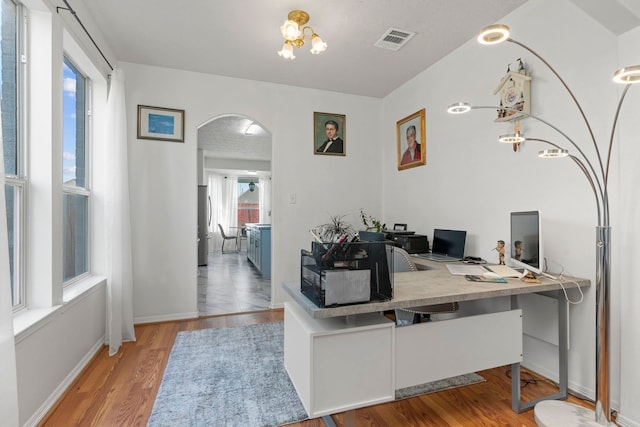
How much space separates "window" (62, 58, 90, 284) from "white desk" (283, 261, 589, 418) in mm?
1901

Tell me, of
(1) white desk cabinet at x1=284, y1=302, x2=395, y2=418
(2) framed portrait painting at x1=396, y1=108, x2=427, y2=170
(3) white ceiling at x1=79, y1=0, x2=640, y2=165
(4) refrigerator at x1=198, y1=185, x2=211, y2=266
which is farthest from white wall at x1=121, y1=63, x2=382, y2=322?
(4) refrigerator at x1=198, y1=185, x2=211, y2=266

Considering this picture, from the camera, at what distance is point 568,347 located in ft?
6.48

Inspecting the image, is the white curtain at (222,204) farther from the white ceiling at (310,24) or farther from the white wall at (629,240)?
the white wall at (629,240)

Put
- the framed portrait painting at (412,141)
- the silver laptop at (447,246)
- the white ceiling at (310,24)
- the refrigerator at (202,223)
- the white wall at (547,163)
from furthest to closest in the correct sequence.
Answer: the refrigerator at (202,223)
the framed portrait painting at (412,141)
the silver laptop at (447,246)
the white ceiling at (310,24)
the white wall at (547,163)

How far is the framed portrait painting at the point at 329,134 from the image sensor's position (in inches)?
152

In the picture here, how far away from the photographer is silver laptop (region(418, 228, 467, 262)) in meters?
2.68

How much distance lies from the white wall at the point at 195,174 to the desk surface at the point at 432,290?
208cm

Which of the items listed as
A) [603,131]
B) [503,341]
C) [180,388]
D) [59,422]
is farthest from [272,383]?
[603,131]

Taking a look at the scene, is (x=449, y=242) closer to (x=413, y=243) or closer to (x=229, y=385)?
(x=413, y=243)

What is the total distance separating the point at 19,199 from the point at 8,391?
1.07 m

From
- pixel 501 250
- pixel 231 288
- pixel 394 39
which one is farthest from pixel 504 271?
pixel 231 288

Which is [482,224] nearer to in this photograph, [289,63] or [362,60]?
[362,60]

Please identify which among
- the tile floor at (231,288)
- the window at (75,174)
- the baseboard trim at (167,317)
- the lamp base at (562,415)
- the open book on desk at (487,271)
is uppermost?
the window at (75,174)

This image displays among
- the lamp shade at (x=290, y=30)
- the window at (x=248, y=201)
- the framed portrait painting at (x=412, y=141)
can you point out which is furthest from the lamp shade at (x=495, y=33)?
the window at (x=248, y=201)
